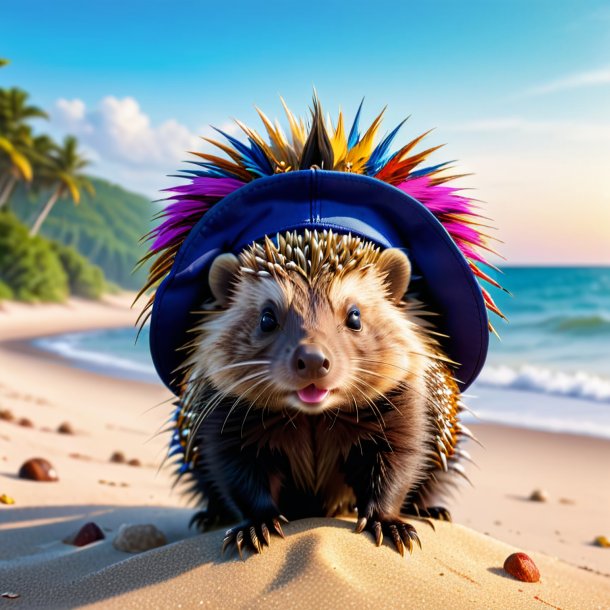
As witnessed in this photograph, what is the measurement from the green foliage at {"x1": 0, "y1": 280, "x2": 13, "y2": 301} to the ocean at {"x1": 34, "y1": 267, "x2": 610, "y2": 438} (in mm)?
6864

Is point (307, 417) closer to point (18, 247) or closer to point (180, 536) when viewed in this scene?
point (180, 536)

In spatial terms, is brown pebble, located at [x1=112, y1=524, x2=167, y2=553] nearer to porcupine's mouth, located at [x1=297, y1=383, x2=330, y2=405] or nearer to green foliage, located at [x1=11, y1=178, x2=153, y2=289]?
porcupine's mouth, located at [x1=297, y1=383, x2=330, y2=405]

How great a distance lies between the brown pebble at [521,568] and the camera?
3074mm

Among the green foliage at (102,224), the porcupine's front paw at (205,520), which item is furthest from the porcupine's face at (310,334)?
the green foliage at (102,224)

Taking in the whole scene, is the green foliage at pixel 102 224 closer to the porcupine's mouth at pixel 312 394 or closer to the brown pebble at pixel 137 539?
the brown pebble at pixel 137 539

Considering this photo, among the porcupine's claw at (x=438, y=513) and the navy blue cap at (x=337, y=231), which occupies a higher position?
the navy blue cap at (x=337, y=231)

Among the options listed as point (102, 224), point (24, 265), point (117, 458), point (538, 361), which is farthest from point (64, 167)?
point (102, 224)

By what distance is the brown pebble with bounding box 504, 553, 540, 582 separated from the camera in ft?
10.1

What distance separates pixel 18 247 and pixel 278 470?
118 feet

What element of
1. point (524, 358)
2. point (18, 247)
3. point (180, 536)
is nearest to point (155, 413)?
point (180, 536)

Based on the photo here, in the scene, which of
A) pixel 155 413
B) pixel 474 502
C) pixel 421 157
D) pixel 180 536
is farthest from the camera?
pixel 155 413

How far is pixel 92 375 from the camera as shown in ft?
48.9

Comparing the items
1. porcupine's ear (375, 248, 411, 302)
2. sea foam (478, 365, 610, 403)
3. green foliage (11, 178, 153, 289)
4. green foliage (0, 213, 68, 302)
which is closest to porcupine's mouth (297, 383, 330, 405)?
porcupine's ear (375, 248, 411, 302)

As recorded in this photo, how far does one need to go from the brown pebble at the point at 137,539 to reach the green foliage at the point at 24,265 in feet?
113
